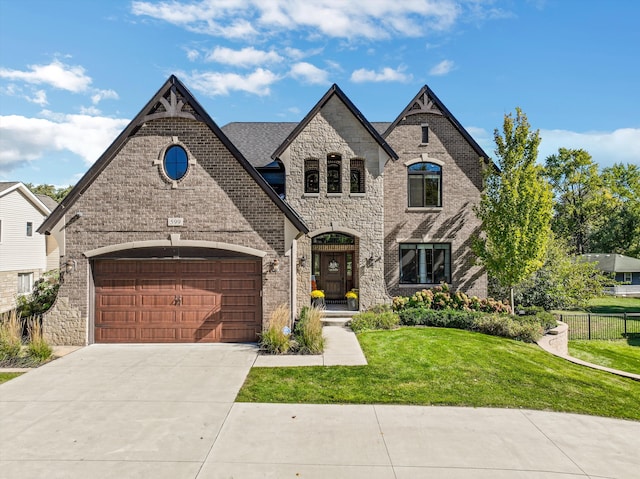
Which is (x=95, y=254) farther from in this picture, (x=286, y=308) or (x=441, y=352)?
(x=441, y=352)

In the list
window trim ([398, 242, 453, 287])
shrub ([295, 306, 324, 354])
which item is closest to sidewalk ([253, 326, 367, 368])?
shrub ([295, 306, 324, 354])

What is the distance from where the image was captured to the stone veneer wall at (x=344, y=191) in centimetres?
1645

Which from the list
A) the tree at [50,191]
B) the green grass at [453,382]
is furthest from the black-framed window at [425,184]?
the tree at [50,191]

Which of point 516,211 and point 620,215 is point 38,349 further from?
point 620,215

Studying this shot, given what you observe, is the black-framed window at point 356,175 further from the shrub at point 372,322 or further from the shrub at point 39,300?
the shrub at point 39,300

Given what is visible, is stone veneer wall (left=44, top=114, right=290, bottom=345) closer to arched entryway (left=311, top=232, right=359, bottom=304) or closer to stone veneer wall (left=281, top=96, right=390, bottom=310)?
stone veneer wall (left=281, top=96, right=390, bottom=310)

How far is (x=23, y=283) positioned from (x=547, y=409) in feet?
103

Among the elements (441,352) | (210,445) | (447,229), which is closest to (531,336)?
(441,352)

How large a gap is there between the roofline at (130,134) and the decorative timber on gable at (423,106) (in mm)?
9269

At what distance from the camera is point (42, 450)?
6.16 metres

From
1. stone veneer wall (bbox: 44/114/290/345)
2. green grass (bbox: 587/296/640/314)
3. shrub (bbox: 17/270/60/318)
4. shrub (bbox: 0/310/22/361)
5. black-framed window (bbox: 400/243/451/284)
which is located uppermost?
stone veneer wall (bbox: 44/114/290/345)

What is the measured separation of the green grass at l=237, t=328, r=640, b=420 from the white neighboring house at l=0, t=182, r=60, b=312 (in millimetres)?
23957

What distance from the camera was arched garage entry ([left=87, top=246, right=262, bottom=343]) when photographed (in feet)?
41.2

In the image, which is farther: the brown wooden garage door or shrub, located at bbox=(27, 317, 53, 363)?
the brown wooden garage door
